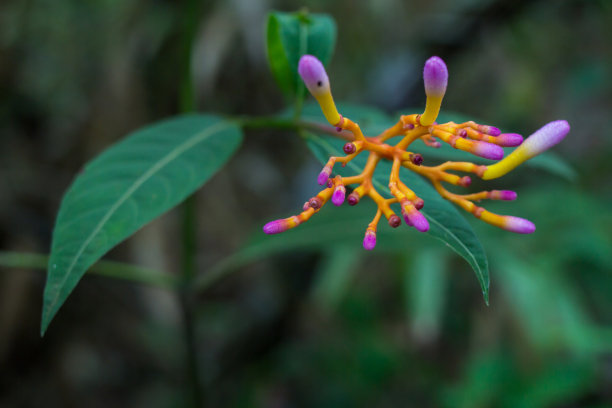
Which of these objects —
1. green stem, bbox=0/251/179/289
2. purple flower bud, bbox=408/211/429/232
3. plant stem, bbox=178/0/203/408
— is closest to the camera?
purple flower bud, bbox=408/211/429/232

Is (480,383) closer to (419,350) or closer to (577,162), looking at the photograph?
(419,350)

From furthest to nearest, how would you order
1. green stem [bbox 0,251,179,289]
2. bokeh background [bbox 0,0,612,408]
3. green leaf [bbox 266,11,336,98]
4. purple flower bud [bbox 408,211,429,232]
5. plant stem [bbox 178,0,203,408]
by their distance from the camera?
bokeh background [bbox 0,0,612,408] → green stem [bbox 0,251,179,289] → plant stem [bbox 178,0,203,408] → green leaf [bbox 266,11,336,98] → purple flower bud [bbox 408,211,429,232]

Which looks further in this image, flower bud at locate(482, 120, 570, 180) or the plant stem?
the plant stem

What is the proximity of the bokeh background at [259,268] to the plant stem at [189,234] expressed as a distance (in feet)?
1.78

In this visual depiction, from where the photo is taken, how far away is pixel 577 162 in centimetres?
256

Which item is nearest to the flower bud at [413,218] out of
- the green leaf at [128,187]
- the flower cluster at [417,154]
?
the flower cluster at [417,154]

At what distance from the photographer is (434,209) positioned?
55 centimetres

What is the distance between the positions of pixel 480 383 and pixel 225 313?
1.28 meters

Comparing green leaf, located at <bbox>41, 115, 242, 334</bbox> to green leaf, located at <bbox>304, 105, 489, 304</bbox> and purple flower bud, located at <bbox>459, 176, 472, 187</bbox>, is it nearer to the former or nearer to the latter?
green leaf, located at <bbox>304, 105, 489, 304</bbox>

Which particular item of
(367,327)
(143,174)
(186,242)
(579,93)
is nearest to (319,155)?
(143,174)

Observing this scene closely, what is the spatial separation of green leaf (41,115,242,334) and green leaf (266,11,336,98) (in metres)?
0.12

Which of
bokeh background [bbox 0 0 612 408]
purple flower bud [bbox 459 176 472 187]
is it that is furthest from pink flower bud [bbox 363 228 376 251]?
bokeh background [bbox 0 0 612 408]

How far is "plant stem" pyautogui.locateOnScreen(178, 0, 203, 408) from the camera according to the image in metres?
0.89

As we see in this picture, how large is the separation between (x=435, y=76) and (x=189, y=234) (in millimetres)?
627
